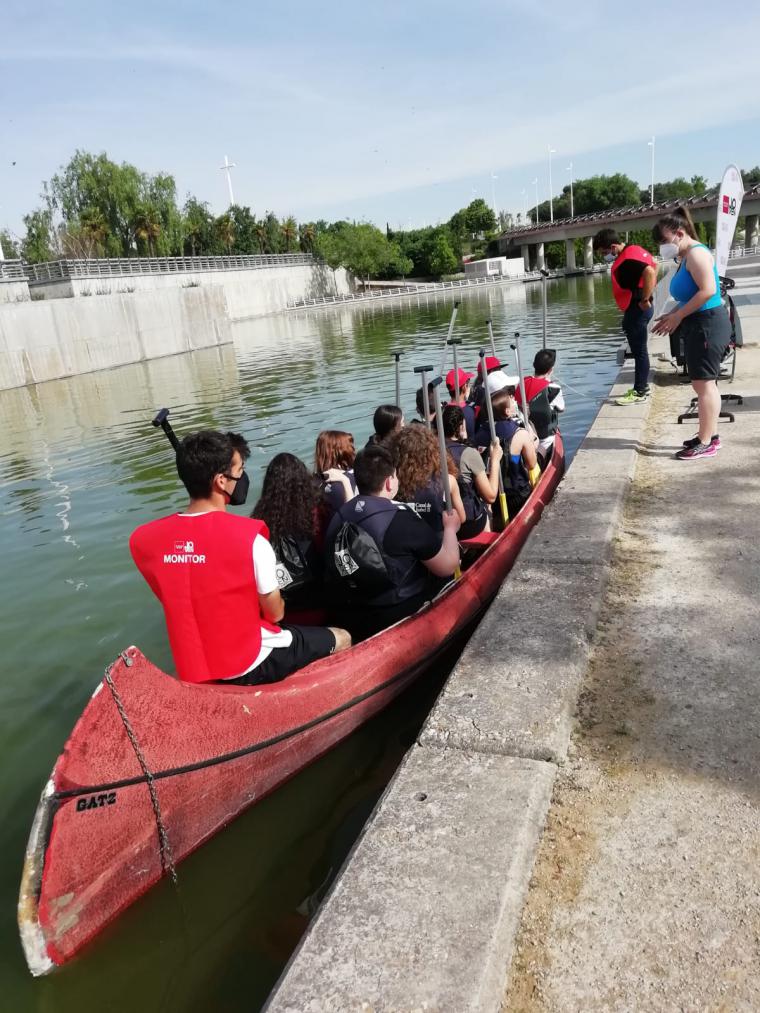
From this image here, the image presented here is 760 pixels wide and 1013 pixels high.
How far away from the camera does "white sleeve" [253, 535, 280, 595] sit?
3180mm

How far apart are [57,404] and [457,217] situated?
92.5 m

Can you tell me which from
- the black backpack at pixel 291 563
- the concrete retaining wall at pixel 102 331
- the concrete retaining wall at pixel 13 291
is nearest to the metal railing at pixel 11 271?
the concrete retaining wall at pixel 13 291

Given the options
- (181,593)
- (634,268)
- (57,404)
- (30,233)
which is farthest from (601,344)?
(30,233)

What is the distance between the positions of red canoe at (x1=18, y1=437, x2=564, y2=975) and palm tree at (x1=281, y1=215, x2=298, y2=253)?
92.0 m

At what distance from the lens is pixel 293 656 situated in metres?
3.72

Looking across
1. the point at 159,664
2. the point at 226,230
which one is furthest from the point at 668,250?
the point at 226,230

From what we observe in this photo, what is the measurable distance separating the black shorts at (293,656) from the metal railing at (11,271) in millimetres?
28775

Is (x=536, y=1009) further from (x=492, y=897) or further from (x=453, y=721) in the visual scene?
(x=453, y=721)

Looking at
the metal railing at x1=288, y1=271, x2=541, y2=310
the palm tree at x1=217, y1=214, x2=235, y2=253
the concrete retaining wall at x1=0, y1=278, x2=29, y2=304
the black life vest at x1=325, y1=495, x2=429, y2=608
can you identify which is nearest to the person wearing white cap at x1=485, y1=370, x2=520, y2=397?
the black life vest at x1=325, y1=495, x2=429, y2=608

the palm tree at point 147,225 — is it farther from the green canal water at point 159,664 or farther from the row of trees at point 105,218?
the green canal water at point 159,664

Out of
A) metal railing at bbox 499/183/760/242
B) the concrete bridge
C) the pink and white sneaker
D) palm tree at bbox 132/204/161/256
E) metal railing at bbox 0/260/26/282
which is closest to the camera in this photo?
the pink and white sneaker

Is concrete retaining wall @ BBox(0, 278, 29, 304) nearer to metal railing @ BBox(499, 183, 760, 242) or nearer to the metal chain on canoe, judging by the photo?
the metal chain on canoe

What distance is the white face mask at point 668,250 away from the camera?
574 centimetres

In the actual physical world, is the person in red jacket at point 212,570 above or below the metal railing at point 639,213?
below
